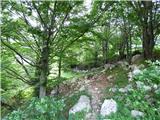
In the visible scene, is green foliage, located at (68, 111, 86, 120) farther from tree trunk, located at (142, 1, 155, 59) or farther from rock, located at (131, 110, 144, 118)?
tree trunk, located at (142, 1, 155, 59)

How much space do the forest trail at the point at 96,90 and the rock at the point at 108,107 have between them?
0.53 ft

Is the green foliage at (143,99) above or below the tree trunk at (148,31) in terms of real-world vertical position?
below

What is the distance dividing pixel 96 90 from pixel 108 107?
1.00m

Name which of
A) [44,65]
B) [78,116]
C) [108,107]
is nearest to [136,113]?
[108,107]

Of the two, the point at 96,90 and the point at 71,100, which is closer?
the point at 71,100

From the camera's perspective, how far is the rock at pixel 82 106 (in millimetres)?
5289

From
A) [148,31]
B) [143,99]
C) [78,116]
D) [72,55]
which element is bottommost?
[78,116]

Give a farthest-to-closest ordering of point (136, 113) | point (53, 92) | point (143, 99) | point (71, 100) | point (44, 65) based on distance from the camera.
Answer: point (53, 92) < point (71, 100) < point (44, 65) < point (136, 113) < point (143, 99)

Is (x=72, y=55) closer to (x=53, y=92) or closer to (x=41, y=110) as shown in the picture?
(x=53, y=92)

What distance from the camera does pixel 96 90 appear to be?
605 centimetres

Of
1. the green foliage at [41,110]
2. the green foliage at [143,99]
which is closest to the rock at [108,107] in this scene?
the green foliage at [143,99]

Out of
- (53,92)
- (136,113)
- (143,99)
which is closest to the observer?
(143,99)

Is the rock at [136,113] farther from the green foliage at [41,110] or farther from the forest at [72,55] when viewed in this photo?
the green foliage at [41,110]

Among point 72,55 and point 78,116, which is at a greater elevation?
point 72,55
